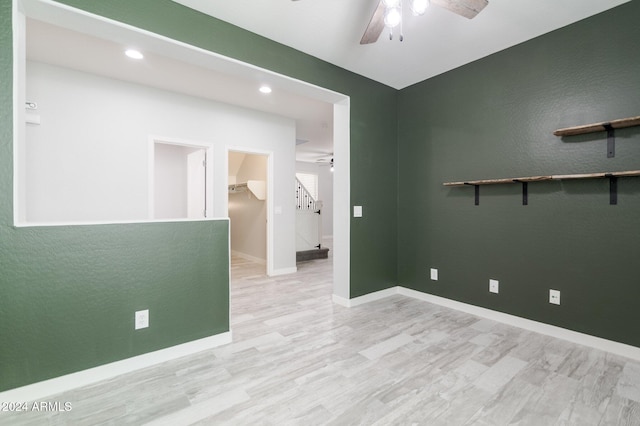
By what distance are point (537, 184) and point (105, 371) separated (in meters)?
3.88

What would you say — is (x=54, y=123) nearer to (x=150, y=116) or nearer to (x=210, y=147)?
(x=150, y=116)

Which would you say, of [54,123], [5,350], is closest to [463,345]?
[5,350]

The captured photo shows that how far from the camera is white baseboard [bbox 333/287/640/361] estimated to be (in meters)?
2.23

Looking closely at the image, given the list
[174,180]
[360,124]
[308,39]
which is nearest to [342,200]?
[360,124]

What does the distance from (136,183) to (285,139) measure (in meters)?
2.46

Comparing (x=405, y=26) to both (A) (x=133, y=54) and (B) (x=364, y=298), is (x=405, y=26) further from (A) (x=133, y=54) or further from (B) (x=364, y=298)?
(B) (x=364, y=298)

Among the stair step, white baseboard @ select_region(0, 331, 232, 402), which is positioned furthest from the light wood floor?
the stair step

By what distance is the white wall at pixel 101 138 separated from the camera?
10.5 ft

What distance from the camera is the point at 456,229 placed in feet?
10.7

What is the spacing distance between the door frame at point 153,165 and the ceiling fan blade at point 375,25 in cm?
295

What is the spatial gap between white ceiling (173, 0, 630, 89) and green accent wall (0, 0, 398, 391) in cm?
17

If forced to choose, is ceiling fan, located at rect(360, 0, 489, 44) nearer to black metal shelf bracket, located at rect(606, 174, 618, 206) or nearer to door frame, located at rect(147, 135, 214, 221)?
black metal shelf bracket, located at rect(606, 174, 618, 206)

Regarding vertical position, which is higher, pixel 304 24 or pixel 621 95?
pixel 304 24

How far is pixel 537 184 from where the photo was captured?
2654mm
